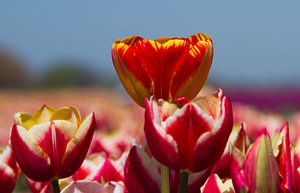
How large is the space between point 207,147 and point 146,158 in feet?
0.53

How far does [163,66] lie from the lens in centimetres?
103

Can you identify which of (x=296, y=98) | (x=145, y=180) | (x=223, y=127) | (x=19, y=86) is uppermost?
(x=223, y=127)

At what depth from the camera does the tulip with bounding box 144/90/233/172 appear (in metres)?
0.96

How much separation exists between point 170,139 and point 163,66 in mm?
119

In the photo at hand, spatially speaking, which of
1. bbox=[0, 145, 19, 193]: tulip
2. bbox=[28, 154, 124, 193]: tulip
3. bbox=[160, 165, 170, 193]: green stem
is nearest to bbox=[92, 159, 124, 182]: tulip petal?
bbox=[28, 154, 124, 193]: tulip

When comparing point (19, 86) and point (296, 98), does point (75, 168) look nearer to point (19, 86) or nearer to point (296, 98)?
point (296, 98)

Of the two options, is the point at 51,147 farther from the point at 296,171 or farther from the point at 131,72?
the point at 296,171

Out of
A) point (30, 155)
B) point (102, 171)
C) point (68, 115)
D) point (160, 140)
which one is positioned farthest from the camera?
point (102, 171)

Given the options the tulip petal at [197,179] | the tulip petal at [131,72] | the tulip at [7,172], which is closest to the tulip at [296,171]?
the tulip petal at [197,179]

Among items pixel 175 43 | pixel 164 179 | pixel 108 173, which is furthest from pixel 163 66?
pixel 108 173

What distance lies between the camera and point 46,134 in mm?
1089

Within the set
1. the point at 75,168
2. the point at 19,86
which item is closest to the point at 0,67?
the point at 19,86

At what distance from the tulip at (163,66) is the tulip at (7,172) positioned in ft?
1.02

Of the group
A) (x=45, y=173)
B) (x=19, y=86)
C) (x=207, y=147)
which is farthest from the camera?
(x=19, y=86)
